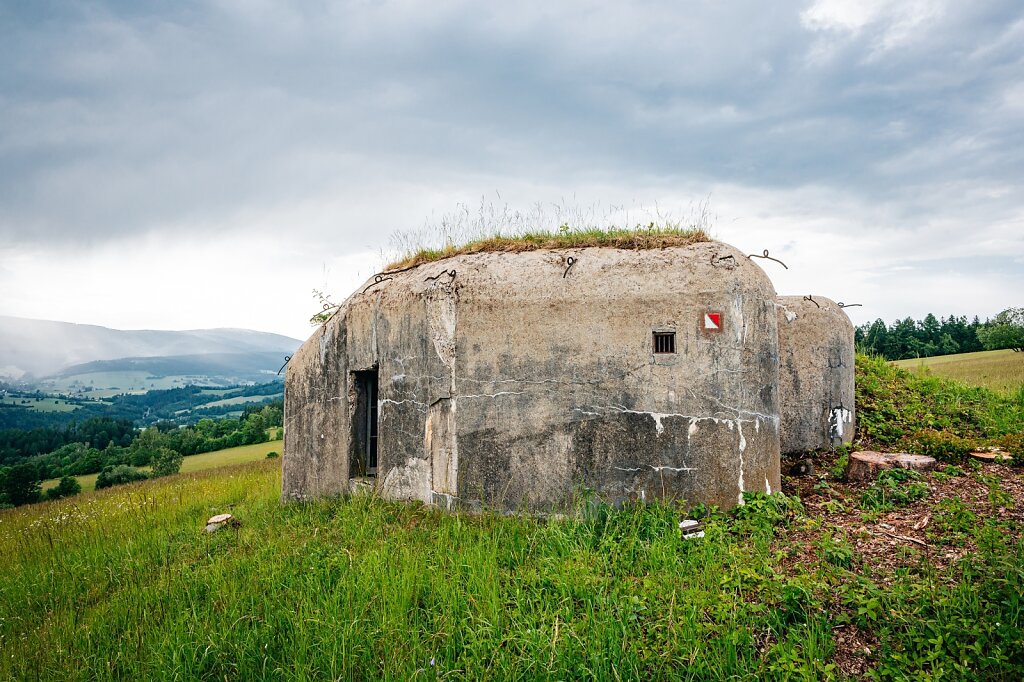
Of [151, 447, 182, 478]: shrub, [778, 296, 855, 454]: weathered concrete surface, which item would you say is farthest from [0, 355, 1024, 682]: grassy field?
[151, 447, 182, 478]: shrub

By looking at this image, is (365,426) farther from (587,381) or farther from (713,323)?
(713,323)

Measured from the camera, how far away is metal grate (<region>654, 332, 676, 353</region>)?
225 inches

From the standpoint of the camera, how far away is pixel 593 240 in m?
6.33

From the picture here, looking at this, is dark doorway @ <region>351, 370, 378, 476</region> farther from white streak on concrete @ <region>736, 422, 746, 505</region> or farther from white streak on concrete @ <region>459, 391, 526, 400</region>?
white streak on concrete @ <region>736, 422, 746, 505</region>

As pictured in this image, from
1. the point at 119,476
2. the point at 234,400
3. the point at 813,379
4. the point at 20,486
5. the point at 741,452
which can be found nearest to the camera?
the point at 741,452

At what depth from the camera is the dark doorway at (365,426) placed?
726cm

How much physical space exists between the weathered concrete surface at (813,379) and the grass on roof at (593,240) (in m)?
2.68

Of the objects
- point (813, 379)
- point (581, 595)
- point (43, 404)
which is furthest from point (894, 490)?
point (43, 404)

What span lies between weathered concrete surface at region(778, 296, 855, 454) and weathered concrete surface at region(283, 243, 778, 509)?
1923 mm

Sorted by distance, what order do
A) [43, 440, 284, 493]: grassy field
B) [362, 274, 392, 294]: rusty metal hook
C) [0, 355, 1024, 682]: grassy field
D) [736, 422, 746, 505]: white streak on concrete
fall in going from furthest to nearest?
[43, 440, 284, 493]: grassy field
[362, 274, 392, 294]: rusty metal hook
[736, 422, 746, 505]: white streak on concrete
[0, 355, 1024, 682]: grassy field

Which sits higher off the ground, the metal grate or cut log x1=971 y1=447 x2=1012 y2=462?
the metal grate

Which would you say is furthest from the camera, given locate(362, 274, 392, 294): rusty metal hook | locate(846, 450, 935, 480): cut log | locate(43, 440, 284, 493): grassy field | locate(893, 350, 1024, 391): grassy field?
locate(43, 440, 284, 493): grassy field

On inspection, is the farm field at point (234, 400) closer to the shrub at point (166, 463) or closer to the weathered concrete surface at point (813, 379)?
the shrub at point (166, 463)

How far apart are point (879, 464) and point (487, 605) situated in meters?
4.79
